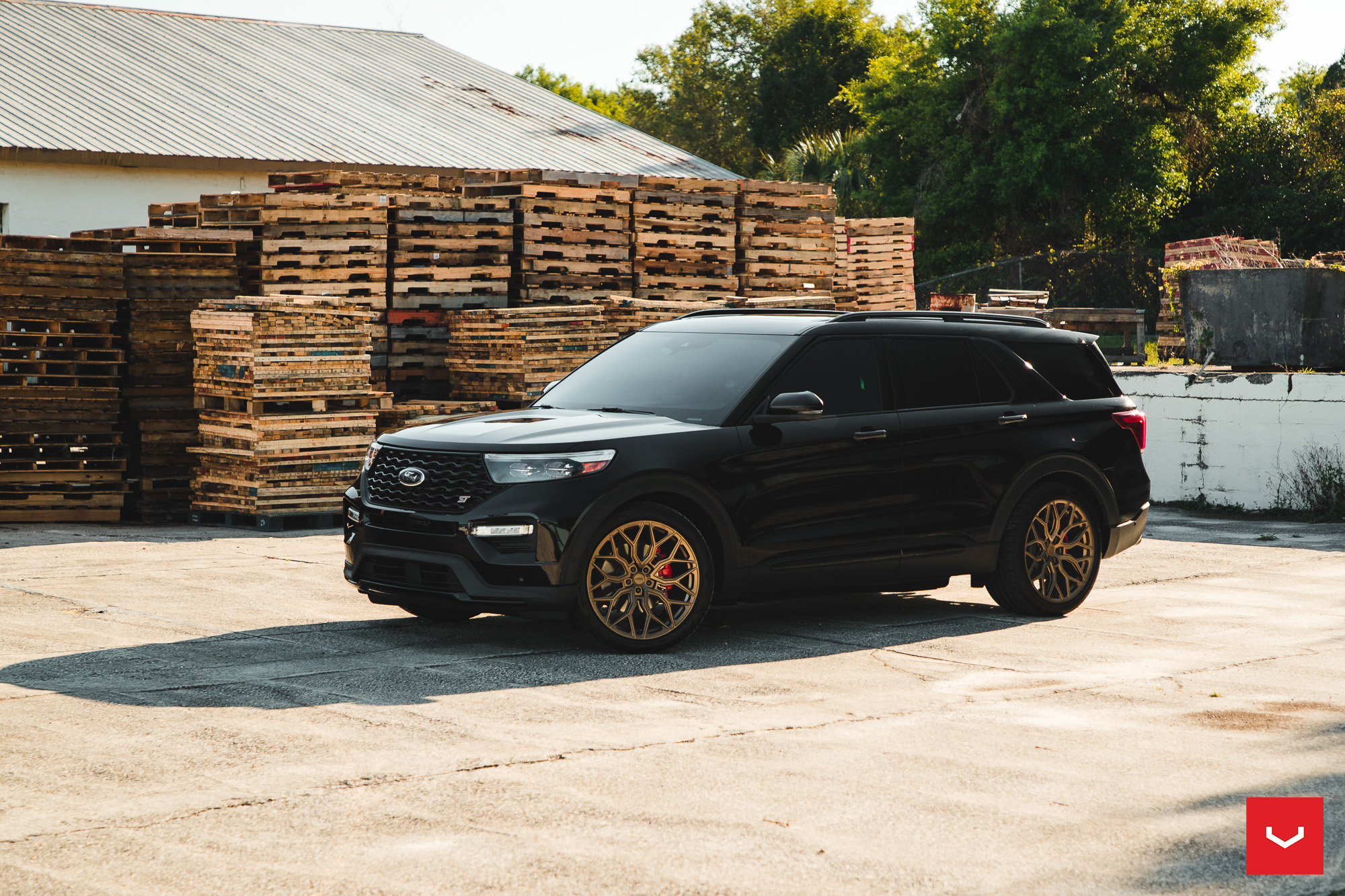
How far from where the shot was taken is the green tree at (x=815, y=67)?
237 ft

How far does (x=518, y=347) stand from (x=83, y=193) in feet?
47.2

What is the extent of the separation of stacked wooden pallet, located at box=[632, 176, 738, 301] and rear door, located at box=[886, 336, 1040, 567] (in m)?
8.47

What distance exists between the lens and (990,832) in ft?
15.9

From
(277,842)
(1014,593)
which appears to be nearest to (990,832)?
(277,842)

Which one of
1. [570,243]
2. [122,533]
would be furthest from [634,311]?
[122,533]

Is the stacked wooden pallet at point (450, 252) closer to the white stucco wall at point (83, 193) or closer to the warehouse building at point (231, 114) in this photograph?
the white stucco wall at point (83, 193)

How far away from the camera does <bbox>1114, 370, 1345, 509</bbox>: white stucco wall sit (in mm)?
14883

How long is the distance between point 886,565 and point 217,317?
320 inches

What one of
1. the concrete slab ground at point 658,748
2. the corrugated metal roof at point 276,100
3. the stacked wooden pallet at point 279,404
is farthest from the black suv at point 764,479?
the corrugated metal roof at point 276,100

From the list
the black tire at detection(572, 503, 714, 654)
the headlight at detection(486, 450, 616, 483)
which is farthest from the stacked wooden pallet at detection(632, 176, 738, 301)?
the headlight at detection(486, 450, 616, 483)

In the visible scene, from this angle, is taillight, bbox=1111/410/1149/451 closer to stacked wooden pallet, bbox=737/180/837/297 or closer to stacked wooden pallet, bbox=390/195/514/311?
stacked wooden pallet, bbox=390/195/514/311

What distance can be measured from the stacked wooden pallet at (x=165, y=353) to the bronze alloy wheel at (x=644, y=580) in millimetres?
8705

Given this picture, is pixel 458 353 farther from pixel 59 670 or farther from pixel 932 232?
pixel 932 232

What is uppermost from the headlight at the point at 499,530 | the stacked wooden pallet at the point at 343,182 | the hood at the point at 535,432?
the stacked wooden pallet at the point at 343,182
